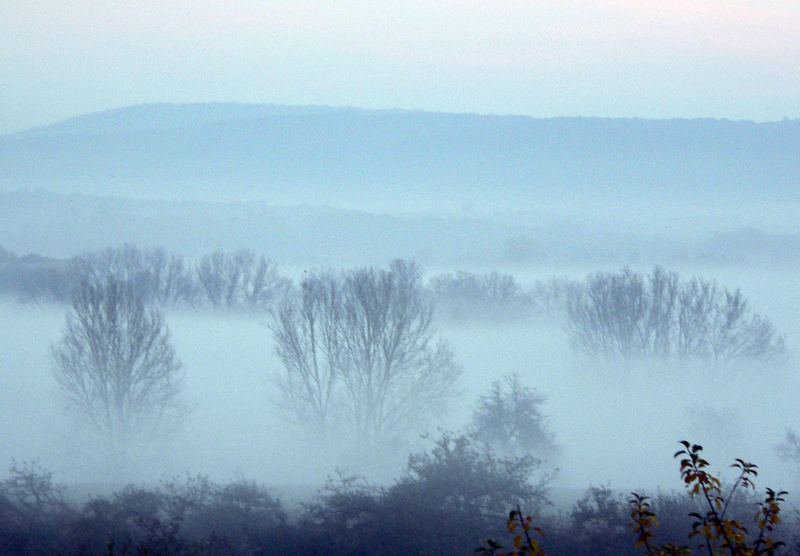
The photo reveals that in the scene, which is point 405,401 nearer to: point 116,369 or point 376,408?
point 376,408

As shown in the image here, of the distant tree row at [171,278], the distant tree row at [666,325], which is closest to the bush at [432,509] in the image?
the distant tree row at [666,325]

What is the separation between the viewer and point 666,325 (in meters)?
39.1

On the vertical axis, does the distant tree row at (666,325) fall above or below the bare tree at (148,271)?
below

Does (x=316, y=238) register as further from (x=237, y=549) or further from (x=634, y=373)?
(x=237, y=549)

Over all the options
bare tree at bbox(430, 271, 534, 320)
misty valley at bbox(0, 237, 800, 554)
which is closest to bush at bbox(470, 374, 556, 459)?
misty valley at bbox(0, 237, 800, 554)

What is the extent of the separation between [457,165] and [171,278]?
137053mm

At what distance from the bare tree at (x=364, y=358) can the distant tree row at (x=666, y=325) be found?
762 centimetres

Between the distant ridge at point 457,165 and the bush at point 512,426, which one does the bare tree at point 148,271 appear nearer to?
the bush at point 512,426

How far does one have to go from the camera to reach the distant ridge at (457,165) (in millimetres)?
155000

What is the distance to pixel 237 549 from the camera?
14.3 meters

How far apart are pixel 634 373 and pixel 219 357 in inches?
657

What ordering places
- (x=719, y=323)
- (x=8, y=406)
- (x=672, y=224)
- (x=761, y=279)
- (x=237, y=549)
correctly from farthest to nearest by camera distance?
(x=672, y=224) < (x=761, y=279) < (x=719, y=323) < (x=8, y=406) < (x=237, y=549)

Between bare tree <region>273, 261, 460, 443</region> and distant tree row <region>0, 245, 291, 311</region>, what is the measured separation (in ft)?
43.2

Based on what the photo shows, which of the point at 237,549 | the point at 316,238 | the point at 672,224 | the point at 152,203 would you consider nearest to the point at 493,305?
the point at 237,549
